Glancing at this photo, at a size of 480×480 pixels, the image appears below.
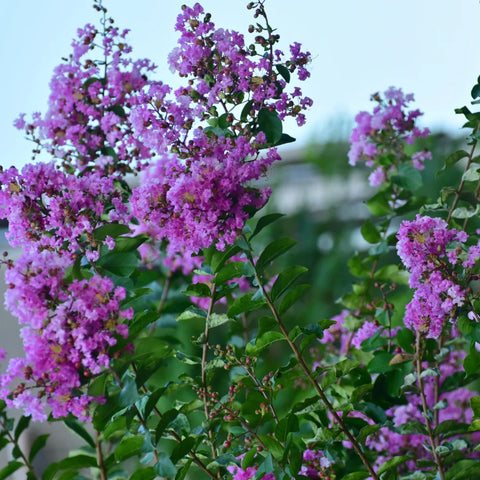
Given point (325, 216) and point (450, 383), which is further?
point (325, 216)

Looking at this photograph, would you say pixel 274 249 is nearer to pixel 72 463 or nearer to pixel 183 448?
pixel 183 448

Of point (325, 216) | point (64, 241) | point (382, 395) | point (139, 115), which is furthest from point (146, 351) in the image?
point (325, 216)

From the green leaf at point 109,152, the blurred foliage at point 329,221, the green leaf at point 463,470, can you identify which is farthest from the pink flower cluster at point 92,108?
the blurred foliage at point 329,221

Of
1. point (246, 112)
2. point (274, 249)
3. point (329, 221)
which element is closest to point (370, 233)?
point (274, 249)

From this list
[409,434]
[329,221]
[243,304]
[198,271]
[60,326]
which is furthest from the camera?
[329,221]

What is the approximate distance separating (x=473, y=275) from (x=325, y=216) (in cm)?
205

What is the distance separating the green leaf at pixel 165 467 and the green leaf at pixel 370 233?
63 centimetres

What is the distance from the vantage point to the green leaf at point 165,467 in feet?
3.01

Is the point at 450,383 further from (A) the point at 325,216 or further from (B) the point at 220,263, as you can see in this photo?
(A) the point at 325,216

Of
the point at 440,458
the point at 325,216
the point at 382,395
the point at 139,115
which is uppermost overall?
the point at 325,216

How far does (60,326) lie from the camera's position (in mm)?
813

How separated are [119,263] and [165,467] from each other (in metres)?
0.27

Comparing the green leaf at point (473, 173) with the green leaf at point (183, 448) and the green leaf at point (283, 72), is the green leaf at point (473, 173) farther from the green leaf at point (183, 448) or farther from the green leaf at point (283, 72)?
the green leaf at point (183, 448)

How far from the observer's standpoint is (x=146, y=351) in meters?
0.92
